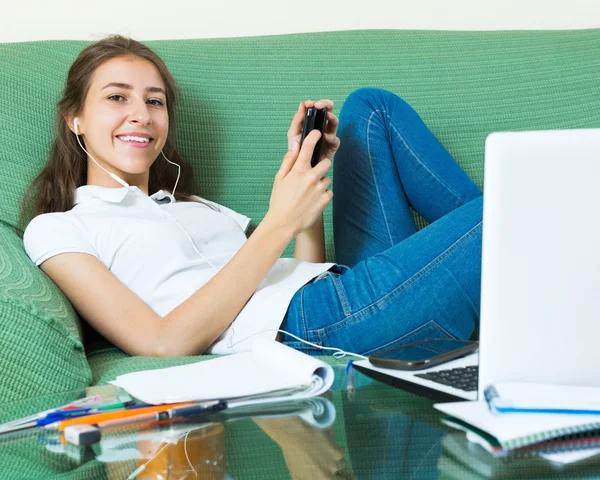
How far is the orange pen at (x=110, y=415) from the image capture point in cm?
72

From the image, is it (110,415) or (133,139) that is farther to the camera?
(133,139)

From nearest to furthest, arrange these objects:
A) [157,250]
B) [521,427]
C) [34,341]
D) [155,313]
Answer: [521,427] → [34,341] → [155,313] → [157,250]

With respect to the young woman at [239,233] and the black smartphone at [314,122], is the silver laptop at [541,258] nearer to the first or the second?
the young woman at [239,233]

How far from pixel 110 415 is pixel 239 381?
0.16 metres

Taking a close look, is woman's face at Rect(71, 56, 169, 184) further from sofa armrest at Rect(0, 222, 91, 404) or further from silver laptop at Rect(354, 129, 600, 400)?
silver laptop at Rect(354, 129, 600, 400)

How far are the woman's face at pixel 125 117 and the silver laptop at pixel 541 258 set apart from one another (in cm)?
99

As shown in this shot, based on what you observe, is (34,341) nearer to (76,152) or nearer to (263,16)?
(76,152)

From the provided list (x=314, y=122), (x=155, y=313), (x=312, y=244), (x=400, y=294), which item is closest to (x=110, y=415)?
(x=155, y=313)

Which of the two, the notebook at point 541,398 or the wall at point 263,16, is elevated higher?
the wall at point 263,16

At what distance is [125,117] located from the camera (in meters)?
1.55

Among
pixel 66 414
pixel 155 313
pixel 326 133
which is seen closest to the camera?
pixel 66 414

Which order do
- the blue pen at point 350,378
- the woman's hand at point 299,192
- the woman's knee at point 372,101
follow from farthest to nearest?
1. the woman's knee at point 372,101
2. the woman's hand at point 299,192
3. the blue pen at point 350,378

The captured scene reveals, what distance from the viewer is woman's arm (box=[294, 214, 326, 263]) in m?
1.61

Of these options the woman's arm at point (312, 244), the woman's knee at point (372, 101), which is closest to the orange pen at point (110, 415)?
the woman's arm at point (312, 244)
